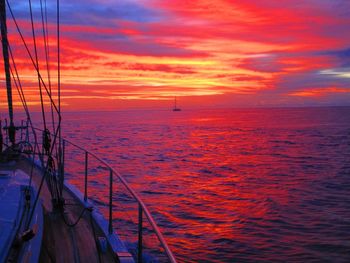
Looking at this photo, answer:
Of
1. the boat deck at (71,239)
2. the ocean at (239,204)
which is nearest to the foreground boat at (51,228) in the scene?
the boat deck at (71,239)

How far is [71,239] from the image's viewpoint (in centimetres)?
559

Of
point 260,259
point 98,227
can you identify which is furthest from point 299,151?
point 98,227

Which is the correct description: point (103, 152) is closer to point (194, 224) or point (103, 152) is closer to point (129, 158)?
point (129, 158)

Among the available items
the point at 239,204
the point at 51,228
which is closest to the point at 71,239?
the point at 51,228

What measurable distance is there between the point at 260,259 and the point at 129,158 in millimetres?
21842

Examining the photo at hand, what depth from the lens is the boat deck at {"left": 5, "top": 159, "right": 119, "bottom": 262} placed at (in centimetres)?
500

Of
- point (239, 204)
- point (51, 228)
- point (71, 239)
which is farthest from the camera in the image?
point (239, 204)

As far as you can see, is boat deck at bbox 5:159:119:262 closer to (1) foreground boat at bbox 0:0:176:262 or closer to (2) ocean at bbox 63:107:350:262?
(1) foreground boat at bbox 0:0:176:262

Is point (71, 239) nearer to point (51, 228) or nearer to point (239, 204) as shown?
point (51, 228)

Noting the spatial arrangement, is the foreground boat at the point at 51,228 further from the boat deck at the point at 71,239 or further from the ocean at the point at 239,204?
the ocean at the point at 239,204

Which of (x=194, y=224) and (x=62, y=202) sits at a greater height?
(x=62, y=202)

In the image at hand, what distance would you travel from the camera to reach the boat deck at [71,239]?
5.00 m

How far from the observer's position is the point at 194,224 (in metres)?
12.8

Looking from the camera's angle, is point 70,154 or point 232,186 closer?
point 232,186
